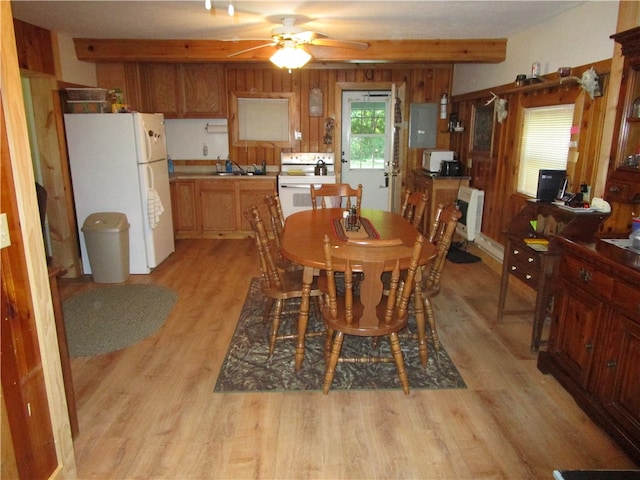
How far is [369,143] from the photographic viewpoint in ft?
19.9

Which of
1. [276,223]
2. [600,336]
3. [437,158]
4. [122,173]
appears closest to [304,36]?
[276,223]

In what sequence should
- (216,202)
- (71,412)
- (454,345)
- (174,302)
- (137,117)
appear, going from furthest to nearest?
1. (216,202)
2. (137,117)
3. (174,302)
4. (454,345)
5. (71,412)

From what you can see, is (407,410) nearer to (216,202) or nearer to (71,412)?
(71,412)

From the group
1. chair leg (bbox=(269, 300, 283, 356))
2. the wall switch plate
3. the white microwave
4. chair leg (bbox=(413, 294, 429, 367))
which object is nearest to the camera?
the wall switch plate

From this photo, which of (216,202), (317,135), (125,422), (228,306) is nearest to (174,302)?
(228,306)

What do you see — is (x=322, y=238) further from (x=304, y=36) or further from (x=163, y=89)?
(x=163, y=89)

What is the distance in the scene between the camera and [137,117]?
413cm

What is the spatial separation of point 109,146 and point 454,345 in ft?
11.6

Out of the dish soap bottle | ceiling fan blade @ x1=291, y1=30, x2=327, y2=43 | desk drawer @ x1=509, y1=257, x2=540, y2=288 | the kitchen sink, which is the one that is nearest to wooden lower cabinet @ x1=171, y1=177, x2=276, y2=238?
the kitchen sink

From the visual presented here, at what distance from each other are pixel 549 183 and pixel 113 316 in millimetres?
3413

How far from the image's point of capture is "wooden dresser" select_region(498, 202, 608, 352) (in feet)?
8.63

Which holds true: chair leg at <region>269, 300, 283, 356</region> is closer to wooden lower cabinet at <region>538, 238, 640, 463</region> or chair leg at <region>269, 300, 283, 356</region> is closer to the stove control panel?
wooden lower cabinet at <region>538, 238, 640, 463</region>

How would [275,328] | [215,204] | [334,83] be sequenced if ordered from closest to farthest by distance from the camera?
1. [275,328]
2. [215,204]
3. [334,83]

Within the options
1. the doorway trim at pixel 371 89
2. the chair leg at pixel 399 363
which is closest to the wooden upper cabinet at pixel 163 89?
the doorway trim at pixel 371 89
